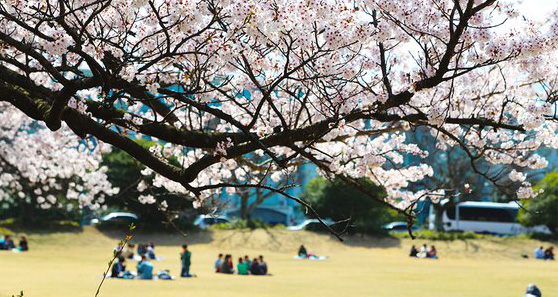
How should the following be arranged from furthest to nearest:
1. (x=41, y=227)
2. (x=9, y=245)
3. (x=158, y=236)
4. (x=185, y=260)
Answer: (x=158, y=236)
(x=41, y=227)
(x=9, y=245)
(x=185, y=260)

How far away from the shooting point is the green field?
1909cm

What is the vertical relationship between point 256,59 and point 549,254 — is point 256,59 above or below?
above

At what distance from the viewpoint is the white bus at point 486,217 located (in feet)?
177

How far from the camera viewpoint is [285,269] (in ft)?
92.2

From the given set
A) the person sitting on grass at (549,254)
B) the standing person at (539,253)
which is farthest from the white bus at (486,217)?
the person sitting on grass at (549,254)

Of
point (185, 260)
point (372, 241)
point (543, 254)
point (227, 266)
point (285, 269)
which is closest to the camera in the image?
point (185, 260)

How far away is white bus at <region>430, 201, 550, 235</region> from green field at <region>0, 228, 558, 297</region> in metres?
9.35

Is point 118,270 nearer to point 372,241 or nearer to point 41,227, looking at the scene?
point 41,227

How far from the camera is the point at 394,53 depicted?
10602 millimetres

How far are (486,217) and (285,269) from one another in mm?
30477

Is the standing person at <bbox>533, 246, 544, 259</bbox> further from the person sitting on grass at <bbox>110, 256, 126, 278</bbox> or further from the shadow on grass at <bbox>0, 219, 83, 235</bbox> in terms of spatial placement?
the shadow on grass at <bbox>0, 219, 83, 235</bbox>

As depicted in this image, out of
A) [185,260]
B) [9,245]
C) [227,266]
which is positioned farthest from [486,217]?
[185,260]

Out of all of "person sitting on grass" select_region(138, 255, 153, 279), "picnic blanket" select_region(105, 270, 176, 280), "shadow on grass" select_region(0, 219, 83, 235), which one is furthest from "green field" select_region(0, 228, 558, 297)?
"shadow on grass" select_region(0, 219, 83, 235)

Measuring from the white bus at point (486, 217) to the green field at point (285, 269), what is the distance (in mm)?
9348
